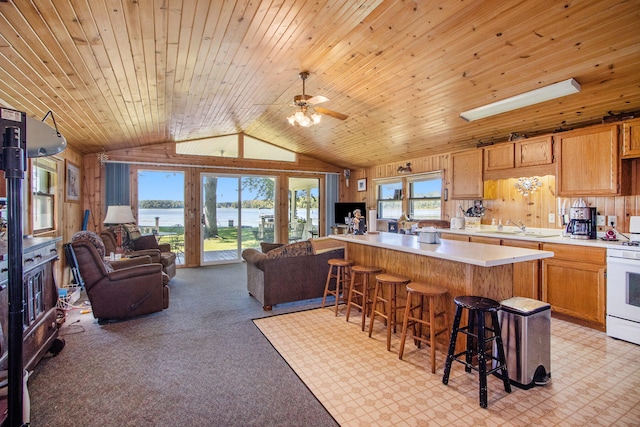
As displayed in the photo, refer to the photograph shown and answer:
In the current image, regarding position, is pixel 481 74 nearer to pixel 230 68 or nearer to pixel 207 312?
pixel 230 68

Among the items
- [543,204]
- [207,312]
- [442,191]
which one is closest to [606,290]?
[543,204]

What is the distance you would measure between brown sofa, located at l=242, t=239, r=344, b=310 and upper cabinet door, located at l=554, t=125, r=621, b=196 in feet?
9.50

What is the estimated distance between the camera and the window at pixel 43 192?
390cm

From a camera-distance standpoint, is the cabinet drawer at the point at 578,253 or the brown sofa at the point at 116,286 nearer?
the cabinet drawer at the point at 578,253

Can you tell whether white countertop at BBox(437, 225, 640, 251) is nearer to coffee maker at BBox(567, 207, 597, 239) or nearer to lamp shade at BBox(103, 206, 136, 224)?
coffee maker at BBox(567, 207, 597, 239)

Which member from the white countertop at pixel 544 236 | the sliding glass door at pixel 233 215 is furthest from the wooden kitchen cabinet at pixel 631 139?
the sliding glass door at pixel 233 215

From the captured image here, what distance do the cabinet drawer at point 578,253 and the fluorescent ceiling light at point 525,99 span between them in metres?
1.64

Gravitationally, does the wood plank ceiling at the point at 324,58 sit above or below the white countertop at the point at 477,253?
above

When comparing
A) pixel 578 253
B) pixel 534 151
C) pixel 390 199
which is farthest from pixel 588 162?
pixel 390 199

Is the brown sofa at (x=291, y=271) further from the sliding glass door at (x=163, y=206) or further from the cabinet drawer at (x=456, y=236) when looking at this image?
the sliding glass door at (x=163, y=206)

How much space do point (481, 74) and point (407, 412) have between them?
3.22 metres

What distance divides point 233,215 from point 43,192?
11.9 ft

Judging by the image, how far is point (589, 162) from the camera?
12.0ft

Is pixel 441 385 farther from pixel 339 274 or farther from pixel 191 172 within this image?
pixel 191 172
